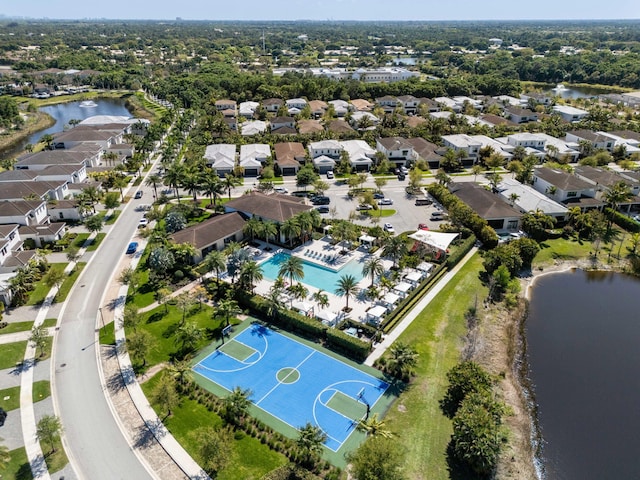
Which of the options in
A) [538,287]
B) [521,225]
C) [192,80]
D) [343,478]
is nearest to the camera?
[343,478]

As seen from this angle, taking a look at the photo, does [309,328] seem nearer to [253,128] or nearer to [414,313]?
[414,313]

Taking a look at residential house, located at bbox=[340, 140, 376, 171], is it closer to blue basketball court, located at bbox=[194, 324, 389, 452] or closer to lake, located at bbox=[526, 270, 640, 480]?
lake, located at bbox=[526, 270, 640, 480]

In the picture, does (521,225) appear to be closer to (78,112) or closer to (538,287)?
(538,287)

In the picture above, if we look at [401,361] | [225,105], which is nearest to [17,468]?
[401,361]

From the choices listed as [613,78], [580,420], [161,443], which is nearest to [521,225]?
[580,420]

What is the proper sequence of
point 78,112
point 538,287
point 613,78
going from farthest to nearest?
point 613,78, point 78,112, point 538,287

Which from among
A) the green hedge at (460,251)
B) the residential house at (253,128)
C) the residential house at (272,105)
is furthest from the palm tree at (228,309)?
the residential house at (272,105)

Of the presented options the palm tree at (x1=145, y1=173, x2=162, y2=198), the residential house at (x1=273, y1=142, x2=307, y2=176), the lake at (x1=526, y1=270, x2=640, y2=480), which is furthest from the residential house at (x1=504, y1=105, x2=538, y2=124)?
the palm tree at (x1=145, y1=173, x2=162, y2=198)
